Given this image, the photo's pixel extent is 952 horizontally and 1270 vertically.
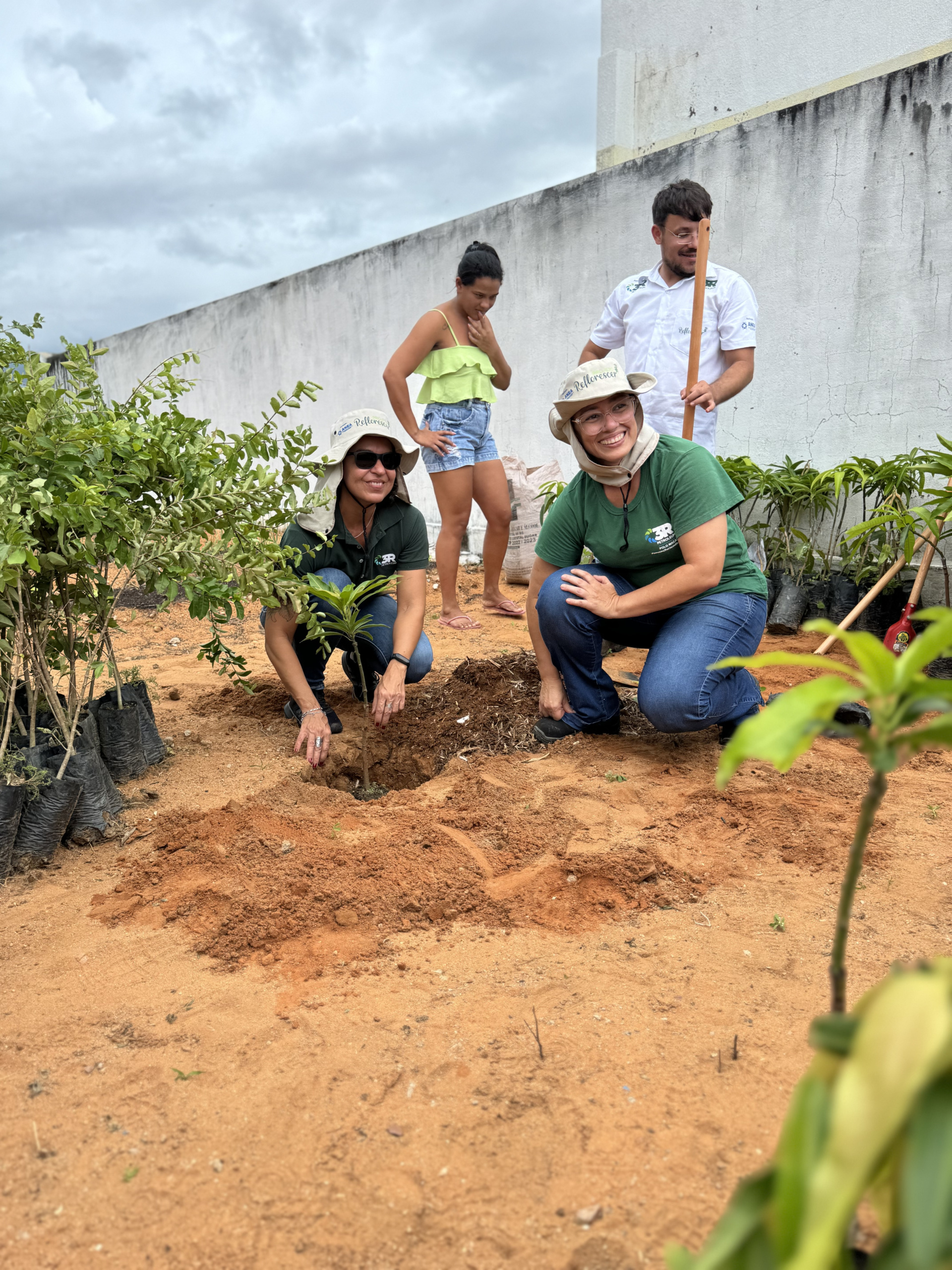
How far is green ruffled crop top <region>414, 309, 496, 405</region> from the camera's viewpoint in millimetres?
4730

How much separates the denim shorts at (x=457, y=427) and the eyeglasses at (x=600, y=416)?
190 centimetres

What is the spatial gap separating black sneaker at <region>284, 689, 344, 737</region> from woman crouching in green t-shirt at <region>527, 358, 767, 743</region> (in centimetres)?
79

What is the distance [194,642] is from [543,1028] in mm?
4203

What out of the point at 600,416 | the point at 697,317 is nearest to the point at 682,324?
the point at 697,317

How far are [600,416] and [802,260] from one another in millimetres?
2792

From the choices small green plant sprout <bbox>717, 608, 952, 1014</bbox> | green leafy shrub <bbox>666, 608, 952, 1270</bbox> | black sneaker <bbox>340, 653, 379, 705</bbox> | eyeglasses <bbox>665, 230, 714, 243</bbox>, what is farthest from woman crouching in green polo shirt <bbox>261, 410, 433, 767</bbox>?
green leafy shrub <bbox>666, 608, 952, 1270</bbox>

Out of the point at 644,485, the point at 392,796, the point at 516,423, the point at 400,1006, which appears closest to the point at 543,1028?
the point at 400,1006

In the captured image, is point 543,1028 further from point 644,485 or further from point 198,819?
point 644,485

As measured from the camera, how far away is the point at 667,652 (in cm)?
301

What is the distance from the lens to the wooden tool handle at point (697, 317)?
364 centimetres

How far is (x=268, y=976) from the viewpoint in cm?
194

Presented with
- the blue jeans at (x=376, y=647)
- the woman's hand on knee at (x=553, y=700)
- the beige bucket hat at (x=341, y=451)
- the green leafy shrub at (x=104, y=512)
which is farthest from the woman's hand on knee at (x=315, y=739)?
the woman's hand on knee at (x=553, y=700)

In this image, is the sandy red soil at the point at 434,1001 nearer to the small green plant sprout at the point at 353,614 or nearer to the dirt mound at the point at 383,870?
the dirt mound at the point at 383,870

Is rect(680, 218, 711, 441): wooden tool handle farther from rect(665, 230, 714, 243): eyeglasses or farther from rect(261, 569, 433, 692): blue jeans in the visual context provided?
rect(261, 569, 433, 692): blue jeans
